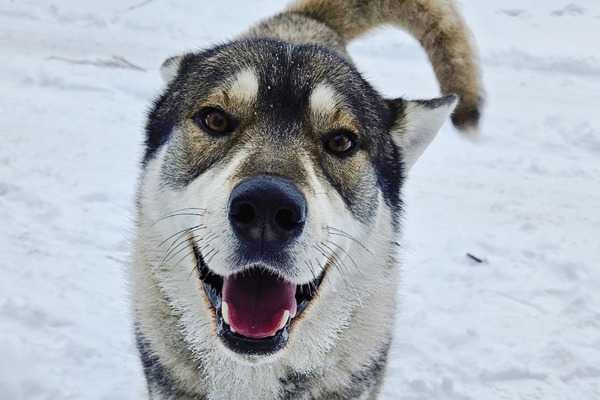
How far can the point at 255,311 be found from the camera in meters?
2.20

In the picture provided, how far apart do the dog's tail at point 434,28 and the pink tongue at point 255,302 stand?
5.67 ft

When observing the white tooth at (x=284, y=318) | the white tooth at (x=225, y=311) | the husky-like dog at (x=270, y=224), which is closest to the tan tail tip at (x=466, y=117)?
the husky-like dog at (x=270, y=224)

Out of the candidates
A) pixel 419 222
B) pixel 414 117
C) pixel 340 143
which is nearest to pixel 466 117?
pixel 414 117

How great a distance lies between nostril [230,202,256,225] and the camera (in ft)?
6.54

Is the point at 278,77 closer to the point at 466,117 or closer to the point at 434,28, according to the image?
the point at 466,117

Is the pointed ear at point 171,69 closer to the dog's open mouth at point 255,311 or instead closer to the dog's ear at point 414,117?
the dog's ear at point 414,117

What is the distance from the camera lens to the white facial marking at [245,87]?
2.52 metres

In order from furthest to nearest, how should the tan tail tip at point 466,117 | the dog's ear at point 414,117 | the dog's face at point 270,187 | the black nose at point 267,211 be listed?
the tan tail tip at point 466,117 < the dog's ear at point 414,117 < the dog's face at point 270,187 < the black nose at point 267,211

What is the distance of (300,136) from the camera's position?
2.47 m

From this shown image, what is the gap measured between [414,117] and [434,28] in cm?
132

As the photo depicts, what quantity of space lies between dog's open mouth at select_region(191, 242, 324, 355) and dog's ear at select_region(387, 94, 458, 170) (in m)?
1.04

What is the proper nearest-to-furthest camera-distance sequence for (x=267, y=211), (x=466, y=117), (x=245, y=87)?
(x=267, y=211)
(x=245, y=87)
(x=466, y=117)

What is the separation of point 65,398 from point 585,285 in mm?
3184

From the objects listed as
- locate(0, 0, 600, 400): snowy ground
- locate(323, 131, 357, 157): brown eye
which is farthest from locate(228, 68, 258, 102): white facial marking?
locate(0, 0, 600, 400): snowy ground
